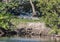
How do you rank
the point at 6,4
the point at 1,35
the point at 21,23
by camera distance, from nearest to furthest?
the point at 1,35, the point at 21,23, the point at 6,4

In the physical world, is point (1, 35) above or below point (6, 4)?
below

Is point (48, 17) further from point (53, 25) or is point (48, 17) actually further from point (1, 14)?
point (1, 14)

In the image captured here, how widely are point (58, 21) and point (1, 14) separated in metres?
6.02

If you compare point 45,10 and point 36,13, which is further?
point 36,13

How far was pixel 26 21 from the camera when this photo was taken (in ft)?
140

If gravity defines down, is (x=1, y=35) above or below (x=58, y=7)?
below

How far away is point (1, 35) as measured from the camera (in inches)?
1545

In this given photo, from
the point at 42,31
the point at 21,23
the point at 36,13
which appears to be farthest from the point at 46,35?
the point at 36,13

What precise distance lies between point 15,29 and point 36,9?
8.27 meters

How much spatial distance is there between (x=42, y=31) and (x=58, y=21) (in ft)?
6.87

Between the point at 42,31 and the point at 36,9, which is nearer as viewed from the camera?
the point at 42,31

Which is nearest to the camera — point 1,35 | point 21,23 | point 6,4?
point 1,35

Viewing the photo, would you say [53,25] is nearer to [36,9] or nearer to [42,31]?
[42,31]

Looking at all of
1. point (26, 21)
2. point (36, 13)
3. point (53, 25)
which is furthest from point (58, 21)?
point (36, 13)
